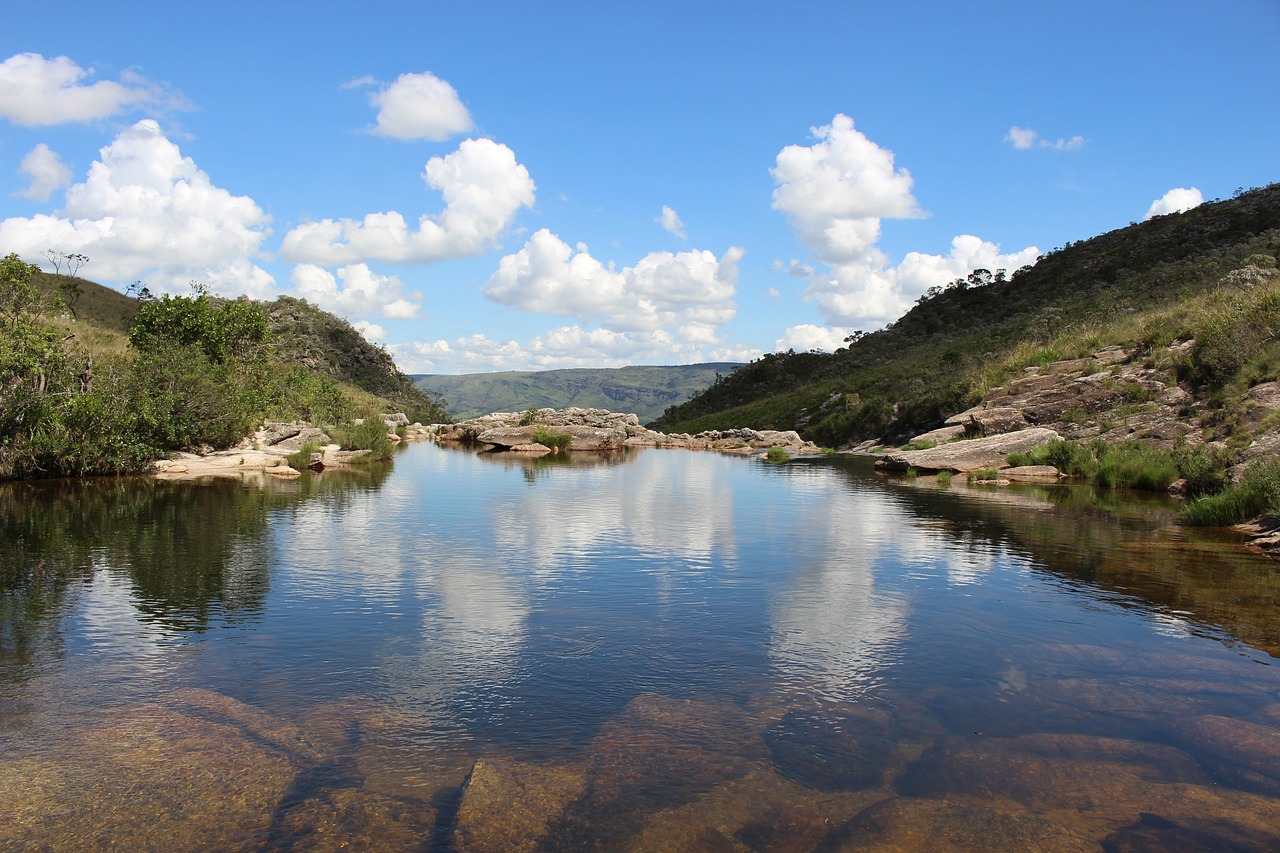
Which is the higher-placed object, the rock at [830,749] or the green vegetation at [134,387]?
the green vegetation at [134,387]

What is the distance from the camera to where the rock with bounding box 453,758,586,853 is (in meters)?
6.23

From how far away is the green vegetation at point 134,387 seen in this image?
26.8m

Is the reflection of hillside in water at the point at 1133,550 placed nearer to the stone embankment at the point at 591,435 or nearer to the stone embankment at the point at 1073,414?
the stone embankment at the point at 1073,414

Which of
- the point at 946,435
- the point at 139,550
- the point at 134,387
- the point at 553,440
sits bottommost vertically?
the point at 139,550

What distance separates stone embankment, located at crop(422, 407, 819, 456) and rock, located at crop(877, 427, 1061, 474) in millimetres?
19220

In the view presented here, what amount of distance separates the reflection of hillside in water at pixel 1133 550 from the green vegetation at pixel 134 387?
26190mm

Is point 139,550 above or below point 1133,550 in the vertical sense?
below

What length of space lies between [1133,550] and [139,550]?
19.3 meters

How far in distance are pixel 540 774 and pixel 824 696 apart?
11.2 ft

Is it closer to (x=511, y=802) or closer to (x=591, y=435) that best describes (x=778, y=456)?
(x=591, y=435)

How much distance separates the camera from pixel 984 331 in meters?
75.1

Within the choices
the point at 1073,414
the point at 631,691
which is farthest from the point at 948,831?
the point at 1073,414

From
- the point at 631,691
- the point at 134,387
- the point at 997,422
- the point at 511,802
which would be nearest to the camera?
the point at 511,802

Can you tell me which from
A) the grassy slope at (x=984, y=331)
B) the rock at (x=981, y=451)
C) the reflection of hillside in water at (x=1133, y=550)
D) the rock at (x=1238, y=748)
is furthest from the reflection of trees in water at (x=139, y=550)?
the grassy slope at (x=984, y=331)
